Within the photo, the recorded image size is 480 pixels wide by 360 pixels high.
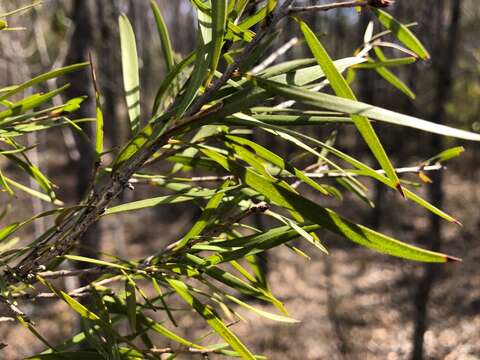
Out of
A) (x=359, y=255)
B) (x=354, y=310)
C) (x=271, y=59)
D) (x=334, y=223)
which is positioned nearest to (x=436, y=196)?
(x=354, y=310)

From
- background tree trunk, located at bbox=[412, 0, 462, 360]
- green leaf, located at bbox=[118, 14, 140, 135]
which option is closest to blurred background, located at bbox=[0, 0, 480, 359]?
background tree trunk, located at bbox=[412, 0, 462, 360]

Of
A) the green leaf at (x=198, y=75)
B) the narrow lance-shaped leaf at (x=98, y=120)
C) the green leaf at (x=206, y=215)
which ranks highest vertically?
the green leaf at (x=198, y=75)

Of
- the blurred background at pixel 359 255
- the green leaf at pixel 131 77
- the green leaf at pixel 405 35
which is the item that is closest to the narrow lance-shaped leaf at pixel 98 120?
the green leaf at pixel 131 77

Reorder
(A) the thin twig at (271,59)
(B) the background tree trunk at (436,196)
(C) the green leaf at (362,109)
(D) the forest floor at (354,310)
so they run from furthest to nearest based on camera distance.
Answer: (D) the forest floor at (354,310) → (B) the background tree trunk at (436,196) → (A) the thin twig at (271,59) → (C) the green leaf at (362,109)

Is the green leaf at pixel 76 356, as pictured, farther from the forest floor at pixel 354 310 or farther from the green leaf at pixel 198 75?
the forest floor at pixel 354 310

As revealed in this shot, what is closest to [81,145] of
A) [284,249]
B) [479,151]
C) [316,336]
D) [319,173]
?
[319,173]

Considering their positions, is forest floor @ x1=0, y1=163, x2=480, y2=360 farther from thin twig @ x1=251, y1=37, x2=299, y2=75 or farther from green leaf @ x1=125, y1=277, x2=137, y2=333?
green leaf @ x1=125, y1=277, x2=137, y2=333
